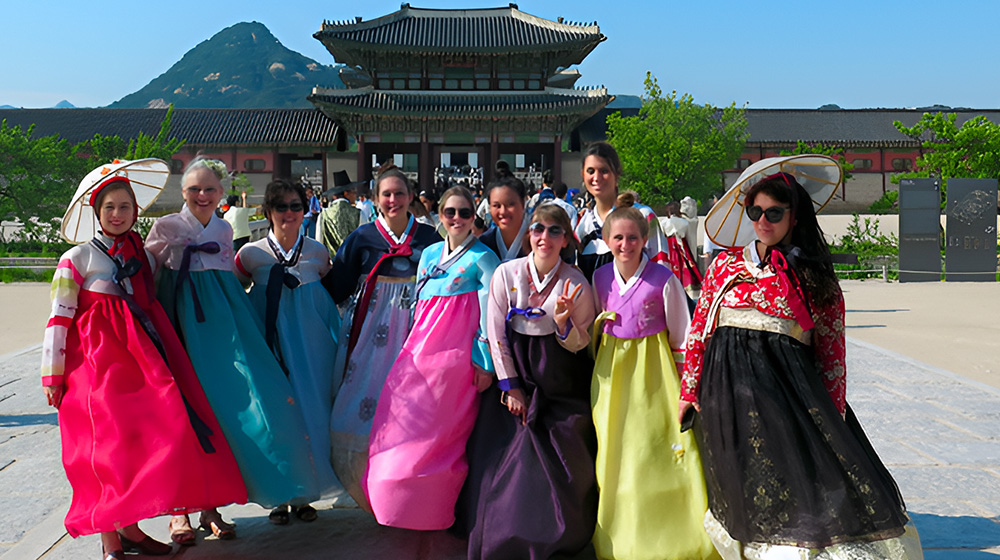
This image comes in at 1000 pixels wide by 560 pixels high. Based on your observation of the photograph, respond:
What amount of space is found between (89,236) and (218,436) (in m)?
1.05

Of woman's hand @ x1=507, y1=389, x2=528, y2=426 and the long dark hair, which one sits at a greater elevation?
the long dark hair

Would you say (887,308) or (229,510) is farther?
(887,308)

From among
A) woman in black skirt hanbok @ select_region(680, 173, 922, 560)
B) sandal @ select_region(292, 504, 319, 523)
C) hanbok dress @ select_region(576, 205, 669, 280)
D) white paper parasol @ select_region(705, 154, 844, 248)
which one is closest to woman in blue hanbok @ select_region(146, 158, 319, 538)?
sandal @ select_region(292, 504, 319, 523)

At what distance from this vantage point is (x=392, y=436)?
10.4ft

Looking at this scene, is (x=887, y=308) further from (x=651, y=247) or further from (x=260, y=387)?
(x=260, y=387)

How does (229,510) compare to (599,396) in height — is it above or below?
below

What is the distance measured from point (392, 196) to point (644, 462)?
163 cm

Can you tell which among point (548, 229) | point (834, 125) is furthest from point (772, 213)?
point (834, 125)

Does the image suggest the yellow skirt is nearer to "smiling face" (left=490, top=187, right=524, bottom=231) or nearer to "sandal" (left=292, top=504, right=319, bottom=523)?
"smiling face" (left=490, top=187, right=524, bottom=231)

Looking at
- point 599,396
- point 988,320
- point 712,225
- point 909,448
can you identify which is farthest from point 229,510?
point 988,320

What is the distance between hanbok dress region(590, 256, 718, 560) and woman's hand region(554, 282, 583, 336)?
6.6 inches

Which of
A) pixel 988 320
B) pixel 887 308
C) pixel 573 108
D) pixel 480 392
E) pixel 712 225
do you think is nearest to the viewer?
pixel 712 225

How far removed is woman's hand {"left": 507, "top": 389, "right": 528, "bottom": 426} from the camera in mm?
3059

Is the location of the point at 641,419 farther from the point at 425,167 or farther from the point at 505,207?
the point at 425,167
